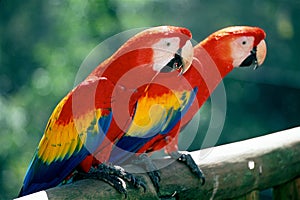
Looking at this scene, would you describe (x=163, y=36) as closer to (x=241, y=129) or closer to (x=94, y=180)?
(x=94, y=180)

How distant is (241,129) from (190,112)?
4.10 metres

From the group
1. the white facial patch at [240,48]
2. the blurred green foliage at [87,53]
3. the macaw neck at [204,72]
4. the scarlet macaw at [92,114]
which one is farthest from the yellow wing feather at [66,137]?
the blurred green foliage at [87,53]

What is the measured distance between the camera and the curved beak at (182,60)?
60.7 inches

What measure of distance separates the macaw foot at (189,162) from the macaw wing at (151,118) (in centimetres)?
7

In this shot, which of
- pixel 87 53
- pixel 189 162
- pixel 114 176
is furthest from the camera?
pixel 87 53

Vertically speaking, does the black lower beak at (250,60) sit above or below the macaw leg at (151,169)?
above

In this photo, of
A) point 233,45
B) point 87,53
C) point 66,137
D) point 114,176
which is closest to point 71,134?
point 66,137

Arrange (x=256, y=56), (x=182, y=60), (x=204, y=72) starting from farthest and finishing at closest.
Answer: (x=256, y=56) → (x=204, y=72) → (x=182, y=60)

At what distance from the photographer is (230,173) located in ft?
4.69

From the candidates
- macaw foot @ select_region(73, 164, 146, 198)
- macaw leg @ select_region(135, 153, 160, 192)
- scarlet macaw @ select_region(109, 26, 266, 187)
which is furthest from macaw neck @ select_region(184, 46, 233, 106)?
macaw foot @ select_region(73, 164, 146, 198)

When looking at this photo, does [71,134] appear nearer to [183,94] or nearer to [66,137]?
[66,137]

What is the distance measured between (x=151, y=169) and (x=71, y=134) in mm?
177

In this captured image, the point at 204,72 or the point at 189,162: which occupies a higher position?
the point at 204,72

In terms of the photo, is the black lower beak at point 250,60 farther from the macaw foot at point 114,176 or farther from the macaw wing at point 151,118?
the macaw foot at point 114,176
